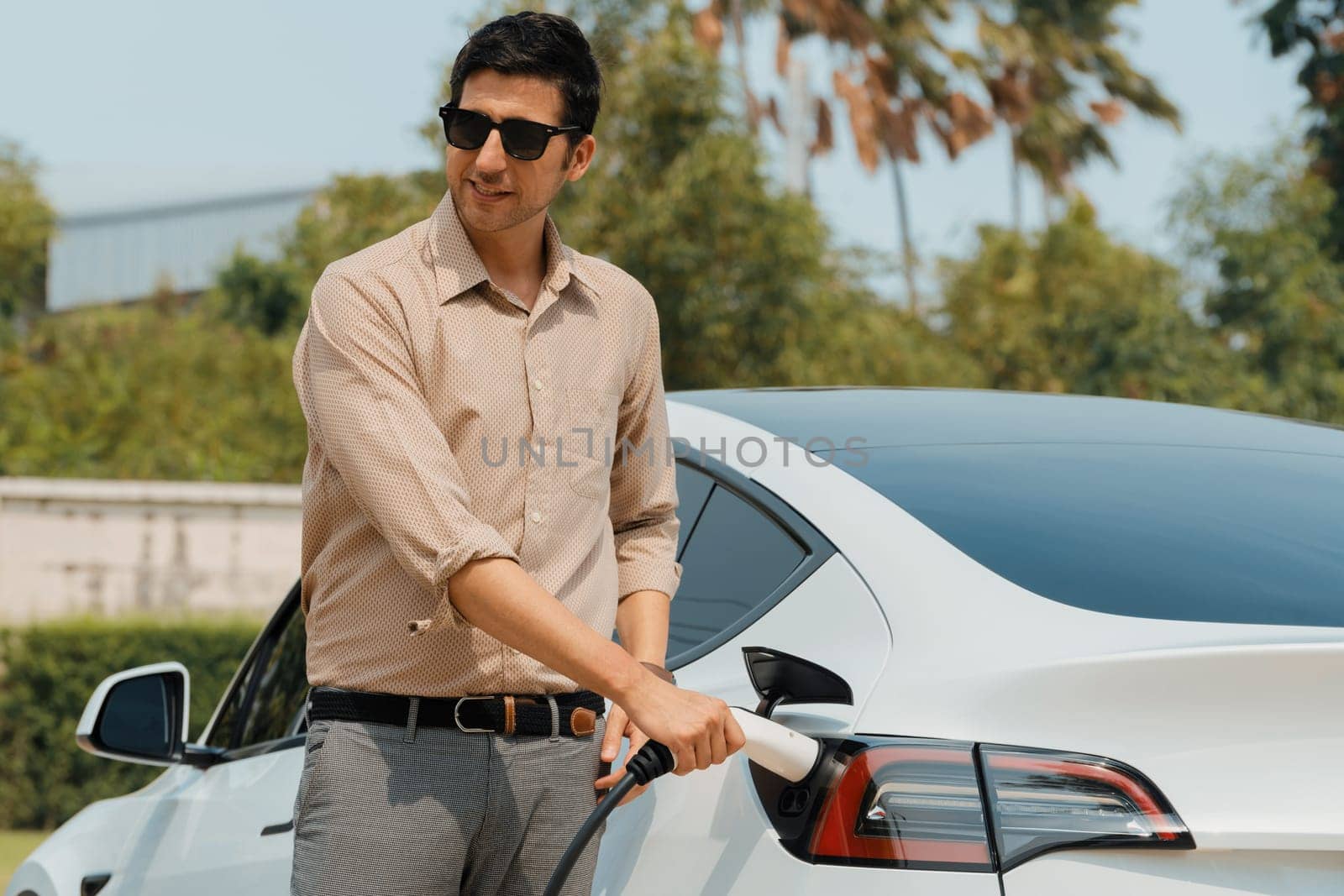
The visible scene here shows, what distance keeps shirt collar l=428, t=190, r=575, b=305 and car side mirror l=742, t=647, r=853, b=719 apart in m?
0.56

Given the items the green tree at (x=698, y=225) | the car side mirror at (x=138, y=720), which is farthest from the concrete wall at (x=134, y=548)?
the car side mirror at (x=138, y=720)

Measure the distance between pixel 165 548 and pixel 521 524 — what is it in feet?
41.9

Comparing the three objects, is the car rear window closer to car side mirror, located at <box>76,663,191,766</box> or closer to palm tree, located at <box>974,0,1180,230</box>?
car side mirror, located at <box>76,663,191,766</box>

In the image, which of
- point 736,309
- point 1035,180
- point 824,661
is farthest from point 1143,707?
point 1035,180

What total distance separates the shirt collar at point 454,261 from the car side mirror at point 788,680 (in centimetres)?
56

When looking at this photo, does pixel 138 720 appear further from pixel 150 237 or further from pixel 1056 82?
pixel 150 237

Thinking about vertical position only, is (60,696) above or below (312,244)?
below

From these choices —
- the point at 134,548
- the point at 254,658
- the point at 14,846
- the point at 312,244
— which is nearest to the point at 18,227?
the point at 312,244

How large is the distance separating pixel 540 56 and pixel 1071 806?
42.7 inches

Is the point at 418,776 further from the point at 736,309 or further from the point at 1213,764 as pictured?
the point at 736,309

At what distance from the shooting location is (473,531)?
69.1 inches

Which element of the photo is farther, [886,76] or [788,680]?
[886,76]

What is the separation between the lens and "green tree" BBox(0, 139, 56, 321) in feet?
79.2

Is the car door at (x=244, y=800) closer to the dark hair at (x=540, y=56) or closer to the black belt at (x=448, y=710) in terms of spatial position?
the black belt at (x=448, y=710)
